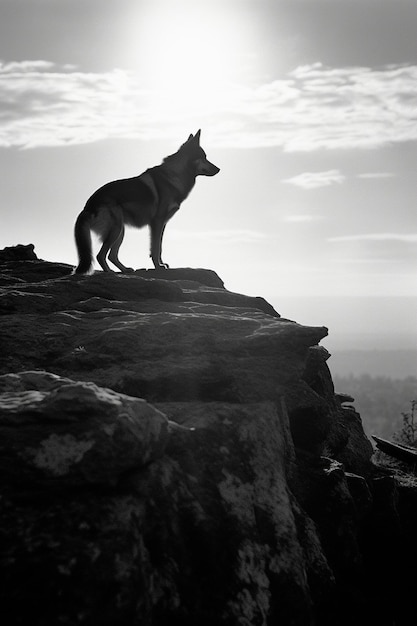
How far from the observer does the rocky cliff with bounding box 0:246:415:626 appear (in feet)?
13.7

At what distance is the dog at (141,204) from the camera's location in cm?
1291

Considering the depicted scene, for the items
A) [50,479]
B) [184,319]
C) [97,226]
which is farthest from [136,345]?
[97,226]

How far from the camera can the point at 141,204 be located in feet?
45.6

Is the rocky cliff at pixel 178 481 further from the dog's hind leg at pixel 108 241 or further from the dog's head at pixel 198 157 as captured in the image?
the dog's head at pixel 198 157

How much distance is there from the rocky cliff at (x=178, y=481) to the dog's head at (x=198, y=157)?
22.7 feet

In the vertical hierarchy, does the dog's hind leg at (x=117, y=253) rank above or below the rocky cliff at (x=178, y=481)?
above

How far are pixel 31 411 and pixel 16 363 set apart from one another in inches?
101

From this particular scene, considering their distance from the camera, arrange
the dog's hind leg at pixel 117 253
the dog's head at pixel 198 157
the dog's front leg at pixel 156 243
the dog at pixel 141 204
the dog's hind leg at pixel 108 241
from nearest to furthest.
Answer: the dog at pixel 141 204, the dog's hind leg at pixel 108 241, the dog's hind leg at pixel 117 253, the dog's front leg at pixel 156 243, the dog's head at pixel 198 157

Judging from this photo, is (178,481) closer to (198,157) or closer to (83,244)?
(83,244)

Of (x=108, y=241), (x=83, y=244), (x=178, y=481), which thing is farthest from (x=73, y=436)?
(x=108, y=241)

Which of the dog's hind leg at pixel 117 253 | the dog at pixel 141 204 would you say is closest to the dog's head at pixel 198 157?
the dog at pixel 141 204

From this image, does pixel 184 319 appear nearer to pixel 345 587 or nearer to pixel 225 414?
pixel 225 414

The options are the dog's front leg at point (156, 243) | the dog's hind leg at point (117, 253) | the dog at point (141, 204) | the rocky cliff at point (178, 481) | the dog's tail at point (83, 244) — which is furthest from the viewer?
the dog's front leg at point (156, 243)

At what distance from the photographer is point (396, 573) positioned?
7301 mm
